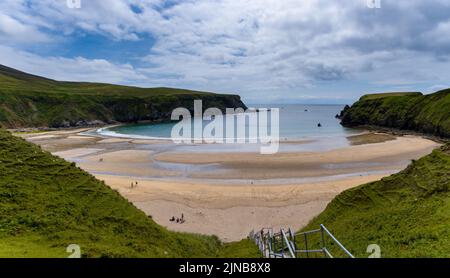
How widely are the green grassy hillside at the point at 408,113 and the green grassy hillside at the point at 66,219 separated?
81.8 metres

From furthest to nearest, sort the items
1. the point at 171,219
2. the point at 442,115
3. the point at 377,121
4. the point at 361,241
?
1. the point at 377,121
2. the point at 442,115
3. the point at 171,219
4. the point at 361,241

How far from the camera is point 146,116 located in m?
159

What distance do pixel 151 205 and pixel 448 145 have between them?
2468 cm

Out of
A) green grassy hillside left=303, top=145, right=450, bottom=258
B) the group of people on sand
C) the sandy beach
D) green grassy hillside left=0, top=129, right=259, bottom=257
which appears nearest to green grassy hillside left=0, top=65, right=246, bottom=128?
the sandy beach

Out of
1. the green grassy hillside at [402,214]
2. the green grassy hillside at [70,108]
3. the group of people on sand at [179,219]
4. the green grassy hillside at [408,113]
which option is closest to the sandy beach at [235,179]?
the group of people on sand at [179,219]

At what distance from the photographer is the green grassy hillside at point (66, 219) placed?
12328 millimetres

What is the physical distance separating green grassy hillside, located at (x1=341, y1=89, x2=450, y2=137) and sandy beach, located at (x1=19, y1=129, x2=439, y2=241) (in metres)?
26.9

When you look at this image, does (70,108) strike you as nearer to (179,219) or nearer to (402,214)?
(179,219)

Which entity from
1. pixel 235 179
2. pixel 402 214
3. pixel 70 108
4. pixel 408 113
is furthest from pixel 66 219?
pixel 70 108

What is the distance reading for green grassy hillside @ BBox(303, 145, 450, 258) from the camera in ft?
34.7

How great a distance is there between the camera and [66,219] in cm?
1430

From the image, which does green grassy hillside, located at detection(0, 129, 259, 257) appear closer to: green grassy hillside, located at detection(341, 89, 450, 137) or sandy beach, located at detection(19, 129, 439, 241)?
sandy beach, located at detection(19, 129, 439, 241)
